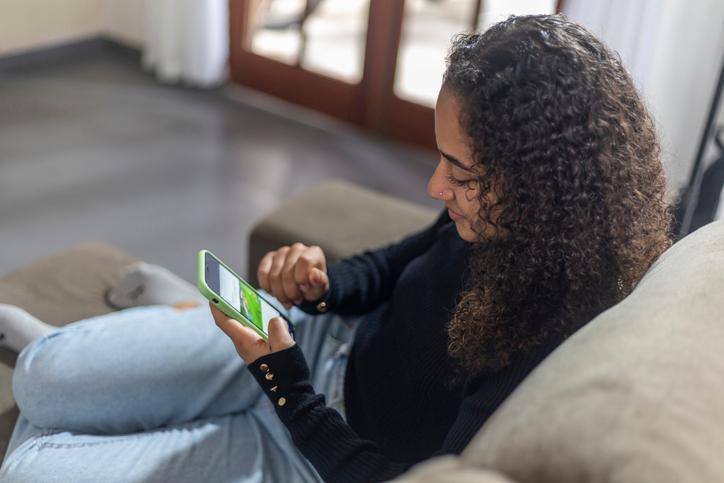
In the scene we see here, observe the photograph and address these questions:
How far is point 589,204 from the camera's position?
3.08 feet

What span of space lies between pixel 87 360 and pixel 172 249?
3.72 ft

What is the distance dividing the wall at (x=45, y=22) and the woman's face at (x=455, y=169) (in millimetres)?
2733

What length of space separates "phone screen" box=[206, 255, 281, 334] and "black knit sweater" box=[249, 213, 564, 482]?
3.5 inches

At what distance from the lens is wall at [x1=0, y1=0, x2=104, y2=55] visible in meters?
3.26

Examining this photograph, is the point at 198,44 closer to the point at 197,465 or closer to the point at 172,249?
the point at 172,249

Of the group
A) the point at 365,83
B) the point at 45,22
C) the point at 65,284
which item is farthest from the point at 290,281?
the point at 45,22

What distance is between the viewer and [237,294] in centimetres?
118

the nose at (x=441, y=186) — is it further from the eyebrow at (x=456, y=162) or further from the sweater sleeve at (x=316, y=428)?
the sweater sleeve at (x=316, y=428)

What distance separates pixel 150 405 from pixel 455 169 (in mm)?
576

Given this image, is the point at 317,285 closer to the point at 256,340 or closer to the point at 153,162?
the point at 256,340

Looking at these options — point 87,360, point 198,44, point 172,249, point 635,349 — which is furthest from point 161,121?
point 635,349

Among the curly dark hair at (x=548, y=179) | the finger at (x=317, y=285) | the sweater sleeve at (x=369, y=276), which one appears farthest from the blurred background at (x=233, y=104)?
the curly dark hair at (x=548, y=179)

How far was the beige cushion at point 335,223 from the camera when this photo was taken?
165 cm

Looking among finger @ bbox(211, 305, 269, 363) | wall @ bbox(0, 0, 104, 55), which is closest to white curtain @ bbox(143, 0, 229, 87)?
wall @ bbox(0, 0, 104, 55)
